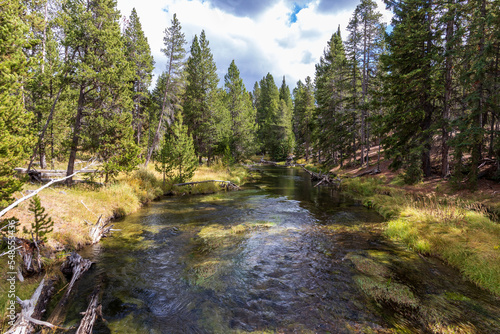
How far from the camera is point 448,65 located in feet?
51.1

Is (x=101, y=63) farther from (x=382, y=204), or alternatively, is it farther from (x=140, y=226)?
(x=382, y=204)

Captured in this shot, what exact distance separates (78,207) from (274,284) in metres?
10.4

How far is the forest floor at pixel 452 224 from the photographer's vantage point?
6531 millimetres

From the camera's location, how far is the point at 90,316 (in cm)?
482

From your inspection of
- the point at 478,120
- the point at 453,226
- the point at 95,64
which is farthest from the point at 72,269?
the point at 478,120

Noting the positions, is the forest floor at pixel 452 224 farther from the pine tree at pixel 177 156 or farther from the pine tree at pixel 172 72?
the pine tree at pixel 172 72

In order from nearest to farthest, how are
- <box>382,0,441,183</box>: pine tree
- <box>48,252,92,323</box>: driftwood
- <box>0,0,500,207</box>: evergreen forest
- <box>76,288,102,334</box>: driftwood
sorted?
<box>76,288,102,334</box>: driftwood
<box>48,252,92,323</box>: driftwood
<box>0,0,500,207</box>: evergreen forest
<box>382,0,441,183</box>: pine tree

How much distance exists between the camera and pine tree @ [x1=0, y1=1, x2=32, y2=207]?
6242mm

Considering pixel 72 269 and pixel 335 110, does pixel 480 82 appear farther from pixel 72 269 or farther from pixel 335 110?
pixel 72 269

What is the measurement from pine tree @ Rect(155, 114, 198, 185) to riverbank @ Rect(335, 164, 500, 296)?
612 inches

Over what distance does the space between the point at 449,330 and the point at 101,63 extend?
19.5m

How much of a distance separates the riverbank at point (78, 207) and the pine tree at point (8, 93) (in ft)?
5.71

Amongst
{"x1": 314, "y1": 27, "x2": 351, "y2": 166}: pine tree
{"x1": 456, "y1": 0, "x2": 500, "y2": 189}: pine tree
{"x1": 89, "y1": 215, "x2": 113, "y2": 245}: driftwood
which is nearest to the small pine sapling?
{"x1": 89, "y1": 215, "x2": 113, "y2": 245}: driftwood

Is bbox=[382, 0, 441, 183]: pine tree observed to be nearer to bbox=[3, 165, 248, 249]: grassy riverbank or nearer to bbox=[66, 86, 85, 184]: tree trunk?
bbox=[3, 165, 248, 249]: grassy riverbank
